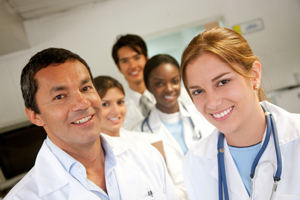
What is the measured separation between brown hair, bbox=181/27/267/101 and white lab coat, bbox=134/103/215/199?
0.74 m

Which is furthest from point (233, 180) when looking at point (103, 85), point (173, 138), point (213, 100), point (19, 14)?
point (19, 14)

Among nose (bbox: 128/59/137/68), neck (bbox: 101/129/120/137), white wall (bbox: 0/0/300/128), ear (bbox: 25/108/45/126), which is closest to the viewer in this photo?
ear (bbox: 25/108/45/126)

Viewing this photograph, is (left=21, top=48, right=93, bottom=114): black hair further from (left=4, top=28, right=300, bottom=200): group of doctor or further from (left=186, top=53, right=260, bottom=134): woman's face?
(left=186, top=53, right=260, bottom=134): woman's face

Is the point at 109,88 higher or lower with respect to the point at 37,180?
higher

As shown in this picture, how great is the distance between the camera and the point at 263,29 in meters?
3.09

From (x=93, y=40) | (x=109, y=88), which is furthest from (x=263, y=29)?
(x=109, y=88)

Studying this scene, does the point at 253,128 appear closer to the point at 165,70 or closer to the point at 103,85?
the point at 165,70

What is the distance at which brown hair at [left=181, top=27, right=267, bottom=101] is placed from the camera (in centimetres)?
102

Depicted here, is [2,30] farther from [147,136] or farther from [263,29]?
[263,29]

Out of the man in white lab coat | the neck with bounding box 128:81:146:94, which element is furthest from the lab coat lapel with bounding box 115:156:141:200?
the neck with bounding box 128:81:146:94

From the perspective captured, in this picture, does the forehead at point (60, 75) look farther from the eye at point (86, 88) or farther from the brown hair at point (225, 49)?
the brown hair at point (225, 49)

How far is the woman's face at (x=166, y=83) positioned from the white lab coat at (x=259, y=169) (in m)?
0.55

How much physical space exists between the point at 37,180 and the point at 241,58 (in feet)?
3.30

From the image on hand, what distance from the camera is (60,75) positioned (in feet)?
3.34
